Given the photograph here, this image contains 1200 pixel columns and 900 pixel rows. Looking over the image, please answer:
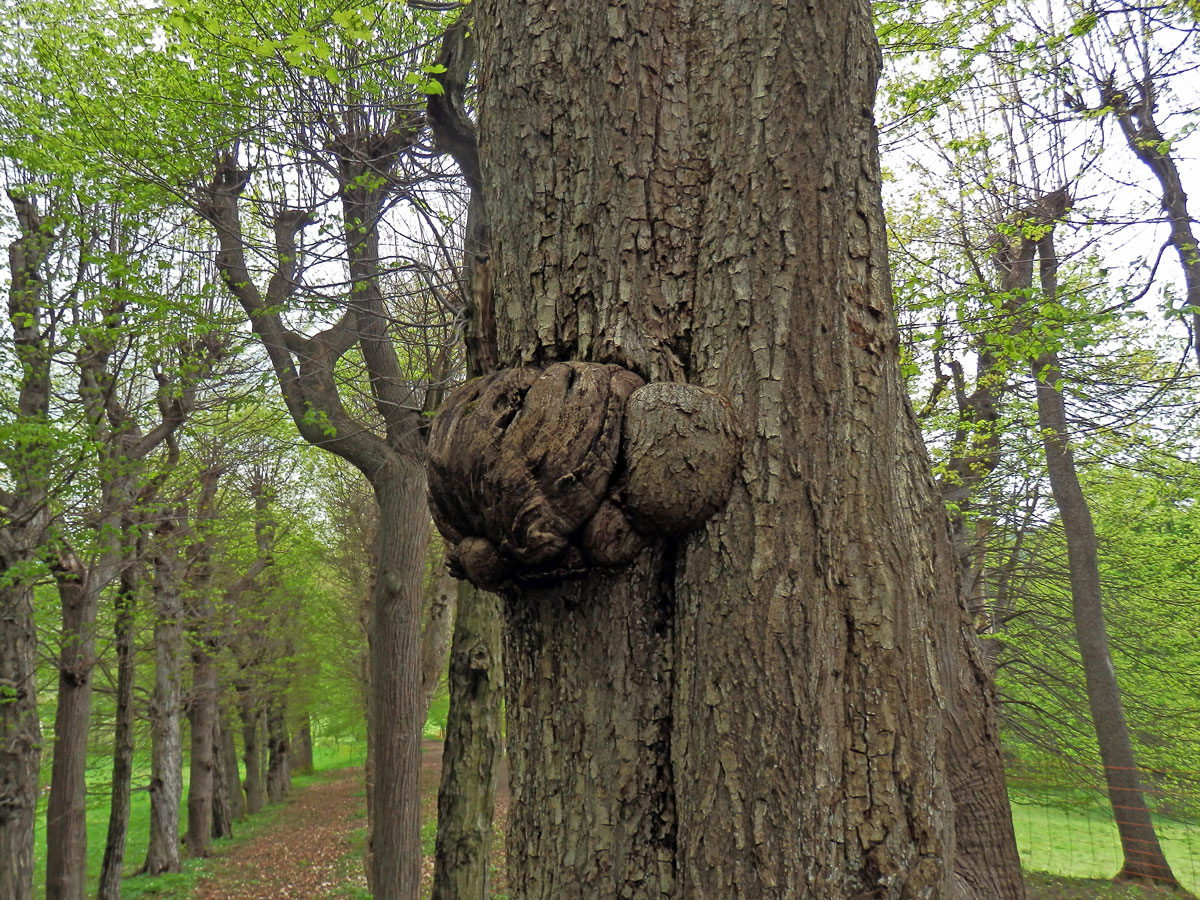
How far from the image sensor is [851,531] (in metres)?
1.46

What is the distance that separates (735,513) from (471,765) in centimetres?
465

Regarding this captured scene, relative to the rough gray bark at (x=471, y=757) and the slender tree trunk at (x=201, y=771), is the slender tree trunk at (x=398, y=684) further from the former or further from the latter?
the slender tree trunk at (x=201, y=771)

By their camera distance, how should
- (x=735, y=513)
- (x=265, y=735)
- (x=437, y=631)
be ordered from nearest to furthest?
(x=735, y=513), (x=437, y=631), (x=265, y=735)

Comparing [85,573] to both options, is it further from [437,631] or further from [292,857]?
[292,857]

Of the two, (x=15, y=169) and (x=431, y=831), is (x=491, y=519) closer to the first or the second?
(x=15, y=169)

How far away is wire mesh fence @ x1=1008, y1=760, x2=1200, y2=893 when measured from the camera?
32.0ft

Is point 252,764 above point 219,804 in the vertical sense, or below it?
above

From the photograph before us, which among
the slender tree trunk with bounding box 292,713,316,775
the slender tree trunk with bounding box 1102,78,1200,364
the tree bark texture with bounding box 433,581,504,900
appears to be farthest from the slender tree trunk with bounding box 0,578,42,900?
the slender tree trunk with bounding box 292,713,316,775

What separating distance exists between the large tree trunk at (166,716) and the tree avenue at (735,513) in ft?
42.6

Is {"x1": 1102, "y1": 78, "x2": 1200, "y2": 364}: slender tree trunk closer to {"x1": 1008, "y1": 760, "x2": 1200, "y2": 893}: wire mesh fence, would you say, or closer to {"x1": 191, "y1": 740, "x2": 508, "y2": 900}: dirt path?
{"x1": 1008, "y1": 760, "x2": 1200, "y2": 893}: wire mesh fence

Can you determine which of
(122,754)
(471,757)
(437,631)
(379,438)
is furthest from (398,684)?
(122,754)

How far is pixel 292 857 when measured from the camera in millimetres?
15398

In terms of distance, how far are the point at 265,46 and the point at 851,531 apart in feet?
17.2

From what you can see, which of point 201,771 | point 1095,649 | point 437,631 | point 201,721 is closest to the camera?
point 437,631
